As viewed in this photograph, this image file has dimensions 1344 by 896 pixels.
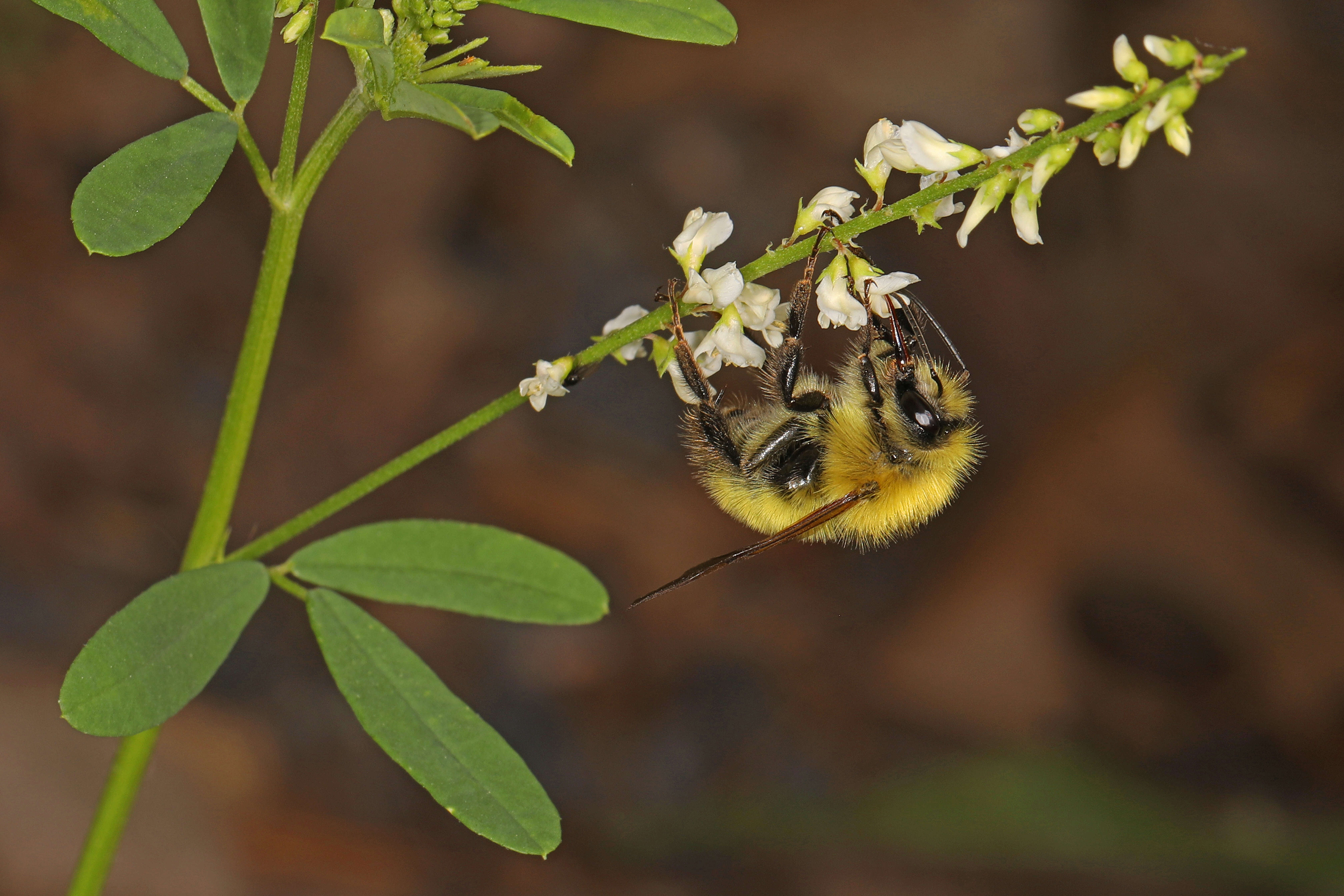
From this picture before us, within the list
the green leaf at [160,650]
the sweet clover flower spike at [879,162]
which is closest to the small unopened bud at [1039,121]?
the sweet clover flower spike at [879,162]

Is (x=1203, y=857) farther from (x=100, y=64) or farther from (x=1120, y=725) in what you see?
(x=100, y=64)

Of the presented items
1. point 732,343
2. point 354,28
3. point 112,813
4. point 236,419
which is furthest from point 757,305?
point 112,813

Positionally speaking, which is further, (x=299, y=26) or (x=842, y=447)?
(x=842, y=447)

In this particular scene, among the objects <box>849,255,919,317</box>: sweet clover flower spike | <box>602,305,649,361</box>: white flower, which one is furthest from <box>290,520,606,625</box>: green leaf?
<box>849,255,919,317</box>: sweet clover flower spike

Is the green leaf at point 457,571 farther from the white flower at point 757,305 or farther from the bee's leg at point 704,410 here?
the white flower at point 757,305

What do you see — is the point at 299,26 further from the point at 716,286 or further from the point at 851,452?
the point at 851,452
